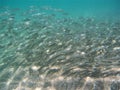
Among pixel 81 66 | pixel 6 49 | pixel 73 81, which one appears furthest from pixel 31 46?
pixel 73 81

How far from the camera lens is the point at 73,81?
663 cm

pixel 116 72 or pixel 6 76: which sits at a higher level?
pixel 116 72

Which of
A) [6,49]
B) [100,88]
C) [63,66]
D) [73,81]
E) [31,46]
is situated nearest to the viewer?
[100,88]

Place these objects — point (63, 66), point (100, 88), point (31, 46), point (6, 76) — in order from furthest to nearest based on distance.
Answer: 1. point (31, 46)
2. point (6, 76)
3. point (63, 66)
4. point (100, 88)

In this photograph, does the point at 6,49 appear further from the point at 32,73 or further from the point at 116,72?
the point at 116,72

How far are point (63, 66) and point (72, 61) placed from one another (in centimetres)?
65

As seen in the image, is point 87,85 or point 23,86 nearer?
point 87,85

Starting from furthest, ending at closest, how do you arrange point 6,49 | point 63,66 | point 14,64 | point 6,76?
1. point 6,49
2. point 14,64
3. point 6,76
4. point 63,66

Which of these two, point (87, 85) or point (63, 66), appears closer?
point (87, 85)

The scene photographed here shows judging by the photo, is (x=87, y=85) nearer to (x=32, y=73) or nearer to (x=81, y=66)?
(x=81, y=66)

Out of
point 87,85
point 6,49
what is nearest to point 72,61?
point 87,85

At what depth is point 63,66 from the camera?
8234mm

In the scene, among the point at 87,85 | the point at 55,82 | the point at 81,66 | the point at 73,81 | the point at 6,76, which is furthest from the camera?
the point at 6,76

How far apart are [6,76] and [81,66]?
340 cm
